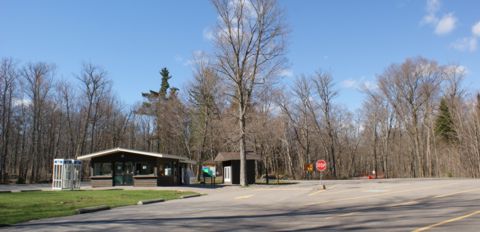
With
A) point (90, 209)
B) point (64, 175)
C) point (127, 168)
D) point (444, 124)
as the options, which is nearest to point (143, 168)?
point (127, 168)

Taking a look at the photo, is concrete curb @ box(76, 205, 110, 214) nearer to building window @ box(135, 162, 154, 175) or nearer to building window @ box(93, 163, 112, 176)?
building window @ box(135, 162, 154, 175)

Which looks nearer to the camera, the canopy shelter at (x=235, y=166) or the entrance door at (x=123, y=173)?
the entrance door at (x=123, y=173)

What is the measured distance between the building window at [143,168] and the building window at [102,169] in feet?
8.12

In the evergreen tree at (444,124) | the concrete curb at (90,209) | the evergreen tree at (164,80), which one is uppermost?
the evergreen tree at (164,80)

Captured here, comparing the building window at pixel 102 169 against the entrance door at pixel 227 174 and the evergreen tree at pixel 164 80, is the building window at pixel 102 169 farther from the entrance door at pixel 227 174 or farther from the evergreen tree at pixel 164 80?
the evergreen tree at pixel 164 80

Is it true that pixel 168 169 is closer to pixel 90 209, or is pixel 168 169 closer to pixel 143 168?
pixel 143 168

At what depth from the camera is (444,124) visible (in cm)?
5797

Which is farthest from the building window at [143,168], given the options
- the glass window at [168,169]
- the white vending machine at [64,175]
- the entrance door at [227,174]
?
the entrance door at [227,174]

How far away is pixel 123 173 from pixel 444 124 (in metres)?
44.4

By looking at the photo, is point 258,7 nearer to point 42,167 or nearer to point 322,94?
point 322,94

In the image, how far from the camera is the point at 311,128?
61312 millimetres

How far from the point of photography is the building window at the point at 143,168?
34.8m

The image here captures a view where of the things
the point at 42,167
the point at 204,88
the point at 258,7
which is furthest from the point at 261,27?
the point at 42,167

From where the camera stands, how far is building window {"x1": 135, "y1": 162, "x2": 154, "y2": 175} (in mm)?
34781
